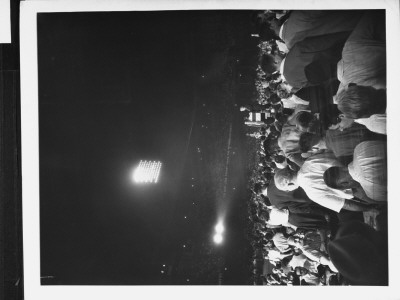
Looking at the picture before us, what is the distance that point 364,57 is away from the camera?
1741mm

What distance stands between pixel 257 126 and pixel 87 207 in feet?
2.62

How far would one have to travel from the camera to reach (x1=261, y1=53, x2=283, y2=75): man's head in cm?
175

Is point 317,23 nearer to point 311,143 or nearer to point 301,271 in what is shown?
point 311,143

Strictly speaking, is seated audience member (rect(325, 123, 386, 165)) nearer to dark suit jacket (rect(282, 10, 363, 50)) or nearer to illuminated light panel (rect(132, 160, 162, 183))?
dark suit jacket (rect(282, 10, 363, 50))

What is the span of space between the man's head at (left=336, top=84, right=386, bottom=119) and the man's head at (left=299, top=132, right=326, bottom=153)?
163mm

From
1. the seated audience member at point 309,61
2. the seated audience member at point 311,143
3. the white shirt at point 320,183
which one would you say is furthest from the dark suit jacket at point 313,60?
the white shirt at point 320,183

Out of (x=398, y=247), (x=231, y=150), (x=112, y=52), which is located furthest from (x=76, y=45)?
(x=398, y=247)

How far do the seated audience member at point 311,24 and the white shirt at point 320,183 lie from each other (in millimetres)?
490

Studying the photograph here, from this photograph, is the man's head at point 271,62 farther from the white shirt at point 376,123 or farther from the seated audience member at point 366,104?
the white shirt at point 376,123

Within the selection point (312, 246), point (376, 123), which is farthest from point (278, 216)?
point (376, 123)

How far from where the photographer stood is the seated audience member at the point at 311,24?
1.75 m

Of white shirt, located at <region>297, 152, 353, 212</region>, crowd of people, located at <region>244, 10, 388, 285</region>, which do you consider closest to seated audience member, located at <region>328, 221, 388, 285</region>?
crowd of people, located at <region>244, 10, 388, 285</region>

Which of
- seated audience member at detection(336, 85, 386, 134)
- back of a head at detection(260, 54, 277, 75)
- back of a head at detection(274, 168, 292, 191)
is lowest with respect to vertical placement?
back of a head at detection(274, 168, 292, 191)

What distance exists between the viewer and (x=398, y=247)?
5.75 ft
